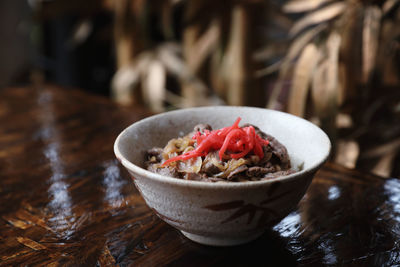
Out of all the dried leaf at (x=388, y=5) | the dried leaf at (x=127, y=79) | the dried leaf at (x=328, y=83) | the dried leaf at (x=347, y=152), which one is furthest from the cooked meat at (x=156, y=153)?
the dried leaf at (x=127, y=79)

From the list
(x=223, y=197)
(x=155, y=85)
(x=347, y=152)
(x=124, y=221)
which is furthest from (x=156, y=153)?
(x=155, y=85)

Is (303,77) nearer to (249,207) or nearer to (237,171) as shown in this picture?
(237,171)

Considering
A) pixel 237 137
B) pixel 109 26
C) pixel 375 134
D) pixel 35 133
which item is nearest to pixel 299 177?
pixel 237 137

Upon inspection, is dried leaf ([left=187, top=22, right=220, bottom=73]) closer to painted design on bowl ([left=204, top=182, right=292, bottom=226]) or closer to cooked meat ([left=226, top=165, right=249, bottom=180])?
cooked meat ([left=226, top=165, right=249, bottom=180])

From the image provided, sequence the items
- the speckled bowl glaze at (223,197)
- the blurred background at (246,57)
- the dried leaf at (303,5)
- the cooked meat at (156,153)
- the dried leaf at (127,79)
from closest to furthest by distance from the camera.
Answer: the speckled bowl glaze at (223,197) → the cooked meat at (156,153) → the blurred background at (246,57) → the dried leaf at (303,5) → the dried leaf at (127,79)

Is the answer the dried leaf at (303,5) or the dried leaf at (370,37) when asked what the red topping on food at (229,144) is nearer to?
the dried leaf at (370,37)

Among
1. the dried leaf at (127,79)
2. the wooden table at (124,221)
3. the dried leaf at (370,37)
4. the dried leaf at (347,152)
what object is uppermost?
the dried leaf at (370,37)

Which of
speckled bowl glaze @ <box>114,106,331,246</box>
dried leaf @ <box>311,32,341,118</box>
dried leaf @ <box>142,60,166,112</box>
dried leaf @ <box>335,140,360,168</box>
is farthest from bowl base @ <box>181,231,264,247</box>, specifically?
dried leaf @ <box>142,60,166,112</box>
